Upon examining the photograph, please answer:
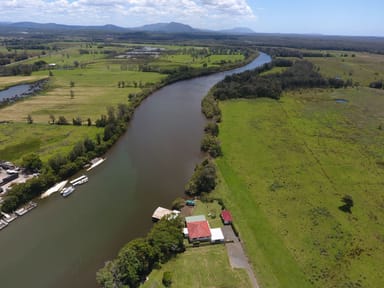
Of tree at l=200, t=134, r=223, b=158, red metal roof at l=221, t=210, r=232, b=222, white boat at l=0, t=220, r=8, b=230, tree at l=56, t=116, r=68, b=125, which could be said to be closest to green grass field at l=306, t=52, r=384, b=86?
tree at l=200, t=134, r=223, b=158

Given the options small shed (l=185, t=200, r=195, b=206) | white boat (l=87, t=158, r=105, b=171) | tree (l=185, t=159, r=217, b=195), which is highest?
tree (l=185, t=159, r=217, b=195)

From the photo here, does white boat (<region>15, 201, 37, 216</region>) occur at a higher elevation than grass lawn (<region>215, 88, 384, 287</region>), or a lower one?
lower

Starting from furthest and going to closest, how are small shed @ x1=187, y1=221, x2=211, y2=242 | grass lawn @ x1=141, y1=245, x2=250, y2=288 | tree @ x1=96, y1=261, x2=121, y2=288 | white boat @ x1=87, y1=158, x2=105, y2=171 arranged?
white boat @ x1=87, y1=158, x2=105, y2=171 < small shed @ x1=187, y1=221, x2=211, y2=242 < grass lawn @ x1=141, y1=245, x2=250, y2=288 < tree @ x1=96, y1=261, x2=121, y2=288

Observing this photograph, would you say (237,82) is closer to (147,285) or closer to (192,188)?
(192,188)

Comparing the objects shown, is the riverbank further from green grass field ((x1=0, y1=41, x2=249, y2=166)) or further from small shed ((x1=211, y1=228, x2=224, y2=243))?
green grass field ((x1=0, y1=41, x2=249, y2=166))

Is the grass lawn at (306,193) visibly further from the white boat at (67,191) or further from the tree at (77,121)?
the tree at (77,121)

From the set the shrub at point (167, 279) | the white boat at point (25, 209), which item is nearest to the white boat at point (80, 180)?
the white boat at point (25, 209)

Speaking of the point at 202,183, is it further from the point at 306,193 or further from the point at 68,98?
the point at 68,98

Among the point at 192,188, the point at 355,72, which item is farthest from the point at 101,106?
the point at 355,72
